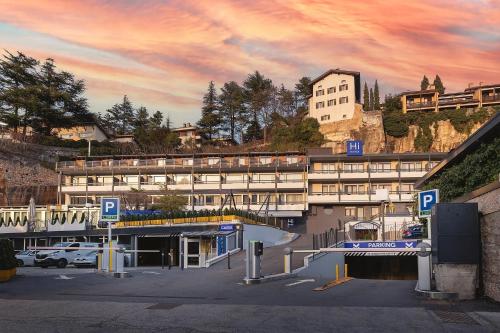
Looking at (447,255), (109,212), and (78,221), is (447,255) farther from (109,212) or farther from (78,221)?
(78,221)

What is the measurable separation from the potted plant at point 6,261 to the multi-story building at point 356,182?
56.7m

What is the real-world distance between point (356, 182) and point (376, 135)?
22.2 meters

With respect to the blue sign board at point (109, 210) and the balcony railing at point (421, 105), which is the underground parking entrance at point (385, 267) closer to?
the blue sign board at point (109, 210)

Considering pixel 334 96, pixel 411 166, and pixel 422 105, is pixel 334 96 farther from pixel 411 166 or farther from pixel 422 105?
A: pixel 411 166

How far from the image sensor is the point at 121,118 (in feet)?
406

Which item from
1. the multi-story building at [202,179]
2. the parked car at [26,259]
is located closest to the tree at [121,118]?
the multi-story building at [202,179]

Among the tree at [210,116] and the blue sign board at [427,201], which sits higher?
the tree at [210,116]

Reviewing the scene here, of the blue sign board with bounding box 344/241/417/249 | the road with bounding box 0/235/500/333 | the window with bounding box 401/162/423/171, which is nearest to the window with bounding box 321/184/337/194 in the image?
the window with bounding box 401/162/423/171

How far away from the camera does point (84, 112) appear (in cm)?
9638

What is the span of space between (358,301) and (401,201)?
62673 millimetres

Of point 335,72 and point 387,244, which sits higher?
point 335,72

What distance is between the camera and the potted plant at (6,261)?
768 inches

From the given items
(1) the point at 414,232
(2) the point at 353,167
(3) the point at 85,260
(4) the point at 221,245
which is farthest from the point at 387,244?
(2) the point at 353,167

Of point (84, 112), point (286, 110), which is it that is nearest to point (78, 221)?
point (84, 112)
